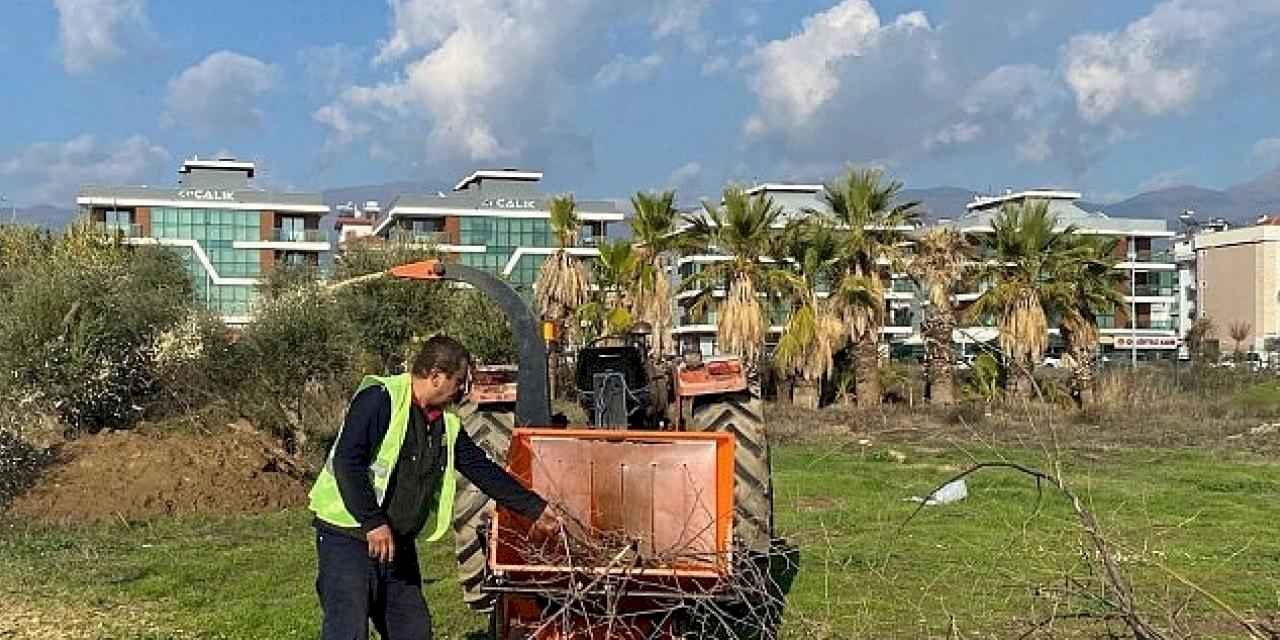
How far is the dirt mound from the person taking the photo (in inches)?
586

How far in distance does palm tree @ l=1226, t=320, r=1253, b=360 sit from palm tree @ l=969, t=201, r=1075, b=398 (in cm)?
2285

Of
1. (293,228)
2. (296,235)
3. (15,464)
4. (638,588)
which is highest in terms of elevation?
(293,228)

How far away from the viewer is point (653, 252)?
3553 centimetres

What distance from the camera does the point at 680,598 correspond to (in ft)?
20.7

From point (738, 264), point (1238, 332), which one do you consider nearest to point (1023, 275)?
point (738, 264)

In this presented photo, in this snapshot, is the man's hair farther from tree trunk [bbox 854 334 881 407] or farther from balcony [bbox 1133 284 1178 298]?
balcony [bbox 1133 284 1178 298]

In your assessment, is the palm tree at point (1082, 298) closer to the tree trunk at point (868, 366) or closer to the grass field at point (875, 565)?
the tree trunk at point (868, 366)

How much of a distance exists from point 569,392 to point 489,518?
24.1ft

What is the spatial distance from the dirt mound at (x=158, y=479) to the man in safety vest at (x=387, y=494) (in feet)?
30.1

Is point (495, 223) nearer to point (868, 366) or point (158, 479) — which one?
point (868, 366)

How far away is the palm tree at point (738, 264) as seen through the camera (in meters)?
34.1

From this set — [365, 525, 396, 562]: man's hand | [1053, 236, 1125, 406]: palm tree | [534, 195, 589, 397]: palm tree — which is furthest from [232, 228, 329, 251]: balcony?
[365, 525, 396, 562]: man's hand

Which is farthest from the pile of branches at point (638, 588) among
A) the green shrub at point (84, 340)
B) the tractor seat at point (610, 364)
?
the green shrub at point (84, 340)

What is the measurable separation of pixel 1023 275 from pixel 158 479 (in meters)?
25.4
